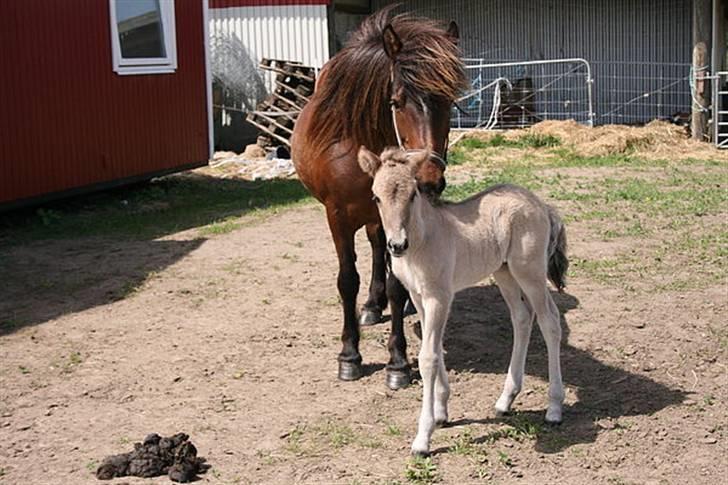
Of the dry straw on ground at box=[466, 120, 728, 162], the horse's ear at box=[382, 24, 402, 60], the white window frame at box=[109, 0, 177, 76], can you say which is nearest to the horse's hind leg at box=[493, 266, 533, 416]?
the horse's ear at box=[382, 24, 402, 60]

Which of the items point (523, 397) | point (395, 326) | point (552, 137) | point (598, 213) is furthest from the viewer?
point (552, 137)

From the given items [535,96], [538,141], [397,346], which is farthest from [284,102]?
[397,346]

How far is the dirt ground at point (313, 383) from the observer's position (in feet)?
15.8

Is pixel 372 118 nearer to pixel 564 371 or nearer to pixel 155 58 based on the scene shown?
pixel 564 371

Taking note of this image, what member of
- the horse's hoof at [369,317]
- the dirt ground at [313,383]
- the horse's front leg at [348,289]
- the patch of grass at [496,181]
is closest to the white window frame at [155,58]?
the patch of grass at [496,181]

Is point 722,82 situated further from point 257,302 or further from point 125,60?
point 257,302

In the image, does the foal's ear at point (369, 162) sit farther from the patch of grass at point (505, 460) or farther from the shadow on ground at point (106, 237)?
the shadow on ground at point (106, 237)

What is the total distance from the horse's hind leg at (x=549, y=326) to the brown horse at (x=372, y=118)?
806mm

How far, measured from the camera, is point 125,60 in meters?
12.5

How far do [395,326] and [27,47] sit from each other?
6855mm

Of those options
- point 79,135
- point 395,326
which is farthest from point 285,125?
point 395,326

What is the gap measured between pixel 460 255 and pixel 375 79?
139 cm

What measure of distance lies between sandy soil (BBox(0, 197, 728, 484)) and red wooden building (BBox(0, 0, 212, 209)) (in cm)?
278

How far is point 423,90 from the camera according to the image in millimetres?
5508
